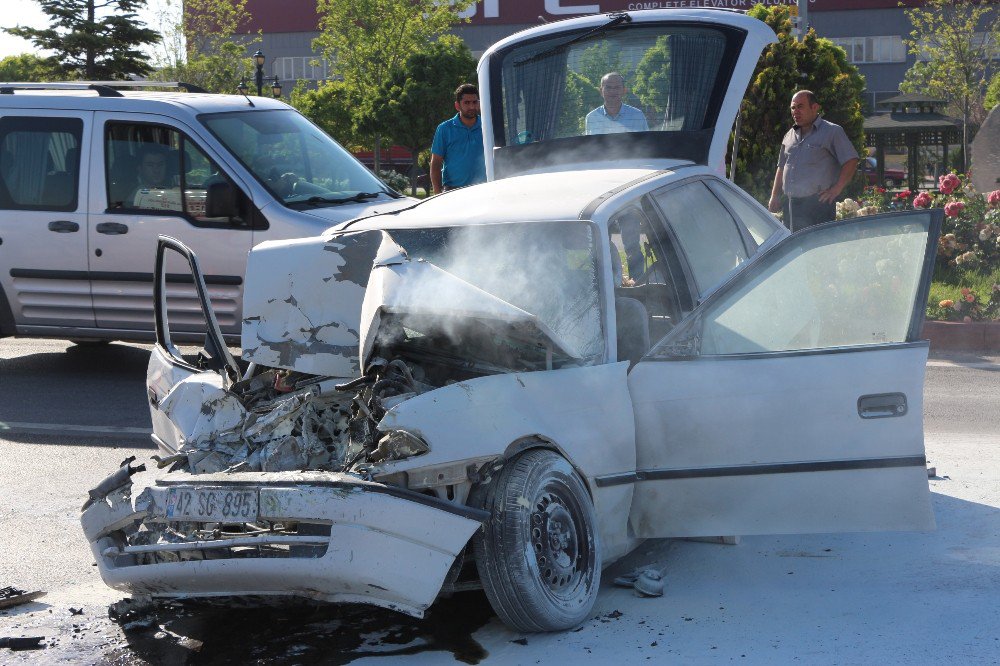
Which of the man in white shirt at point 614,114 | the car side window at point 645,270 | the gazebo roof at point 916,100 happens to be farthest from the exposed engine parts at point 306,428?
the gazebo roof at point 916,100

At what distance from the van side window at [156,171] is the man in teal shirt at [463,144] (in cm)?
243

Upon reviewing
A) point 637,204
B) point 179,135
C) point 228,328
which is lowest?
point 228,328

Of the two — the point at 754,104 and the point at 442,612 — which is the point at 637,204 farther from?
the point at 754,104

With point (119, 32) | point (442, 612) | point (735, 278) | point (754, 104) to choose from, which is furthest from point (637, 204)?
point (119, 32)

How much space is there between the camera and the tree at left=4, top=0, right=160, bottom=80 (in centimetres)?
4966

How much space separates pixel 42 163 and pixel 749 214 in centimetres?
542

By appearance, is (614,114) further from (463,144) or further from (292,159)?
(463,144)

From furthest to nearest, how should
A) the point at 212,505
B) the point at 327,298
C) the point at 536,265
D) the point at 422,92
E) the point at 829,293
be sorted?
the point at 422,92, the point at 327,298, the point at 536,265, the point at 829,293, the point at 212,505

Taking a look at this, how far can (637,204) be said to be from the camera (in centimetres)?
500

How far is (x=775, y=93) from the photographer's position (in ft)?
52.3

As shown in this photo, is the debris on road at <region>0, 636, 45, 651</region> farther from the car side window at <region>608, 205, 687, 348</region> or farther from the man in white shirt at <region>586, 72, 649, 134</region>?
the man in white shirt at <region>586, 72, 649, 134</region>

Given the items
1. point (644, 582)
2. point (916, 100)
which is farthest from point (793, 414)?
point (916, 100)

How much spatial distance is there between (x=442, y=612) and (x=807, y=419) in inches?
57.3

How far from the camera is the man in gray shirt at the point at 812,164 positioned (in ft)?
33.0
